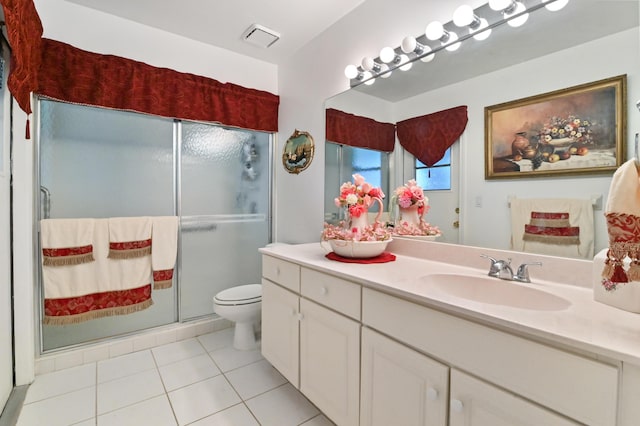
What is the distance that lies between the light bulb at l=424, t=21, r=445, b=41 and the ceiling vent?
126 cm

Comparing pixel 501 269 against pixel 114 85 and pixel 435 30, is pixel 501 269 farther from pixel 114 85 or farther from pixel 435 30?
pixel 114 85

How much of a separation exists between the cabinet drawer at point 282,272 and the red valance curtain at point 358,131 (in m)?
0.90

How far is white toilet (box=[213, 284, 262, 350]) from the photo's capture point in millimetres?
2031

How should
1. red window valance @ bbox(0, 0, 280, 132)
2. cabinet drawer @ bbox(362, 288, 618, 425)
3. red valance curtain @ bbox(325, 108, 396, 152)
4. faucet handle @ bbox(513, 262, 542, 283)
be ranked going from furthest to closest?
red valance curtain @ bbox(325, 108, 396, 152)
red window valance @ bbox(0, 0, 280, 132)
faucet handle @ bbox(513, 262, 542, 283)
cabinet drawer @ bbox(362, 288, 618, 425)

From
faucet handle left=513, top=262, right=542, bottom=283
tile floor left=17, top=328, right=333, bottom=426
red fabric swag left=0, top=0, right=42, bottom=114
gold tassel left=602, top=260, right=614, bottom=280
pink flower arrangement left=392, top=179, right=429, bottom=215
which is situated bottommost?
tile floor left=17, top=328, right=333, bottom=426

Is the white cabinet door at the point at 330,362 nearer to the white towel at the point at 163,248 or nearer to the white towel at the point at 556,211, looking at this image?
the white towel at the point at 556,211

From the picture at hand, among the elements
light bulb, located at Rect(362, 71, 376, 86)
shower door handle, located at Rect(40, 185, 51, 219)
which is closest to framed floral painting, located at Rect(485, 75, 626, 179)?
light bulb, located at Rect(362, 71, 376, 86)

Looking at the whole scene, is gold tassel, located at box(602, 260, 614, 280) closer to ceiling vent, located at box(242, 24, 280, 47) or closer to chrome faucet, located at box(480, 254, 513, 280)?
chrome faucet, located at box(480, 254, 513, 280)

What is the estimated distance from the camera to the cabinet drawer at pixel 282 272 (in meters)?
1.52

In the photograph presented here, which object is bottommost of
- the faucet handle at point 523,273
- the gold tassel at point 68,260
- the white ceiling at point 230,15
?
the gold tassel at point 68,260

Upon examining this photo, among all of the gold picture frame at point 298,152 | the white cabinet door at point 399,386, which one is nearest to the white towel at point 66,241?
the gold picture frame at point 298,152

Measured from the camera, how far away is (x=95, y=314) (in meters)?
1.95

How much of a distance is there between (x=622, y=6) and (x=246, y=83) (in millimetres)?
2377

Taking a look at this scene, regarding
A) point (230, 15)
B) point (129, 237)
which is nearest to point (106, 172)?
point (129, 237)
